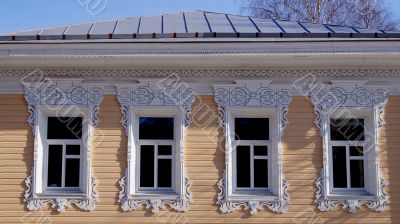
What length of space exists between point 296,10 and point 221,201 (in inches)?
446

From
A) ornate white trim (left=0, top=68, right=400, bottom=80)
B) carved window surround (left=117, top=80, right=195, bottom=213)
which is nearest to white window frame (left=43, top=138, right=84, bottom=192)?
carved window surround (left=117, top=80, right=195, bottom=213)

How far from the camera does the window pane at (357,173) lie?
342 inches

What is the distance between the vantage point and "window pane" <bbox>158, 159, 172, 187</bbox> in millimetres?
8703

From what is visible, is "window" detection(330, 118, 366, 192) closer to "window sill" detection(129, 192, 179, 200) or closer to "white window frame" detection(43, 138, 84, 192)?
"window sill" detection(129, 192, 179, 200)

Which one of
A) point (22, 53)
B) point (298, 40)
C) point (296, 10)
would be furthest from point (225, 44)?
point (296, 10)

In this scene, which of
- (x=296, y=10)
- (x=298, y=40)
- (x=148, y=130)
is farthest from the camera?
(x=296, y=10)

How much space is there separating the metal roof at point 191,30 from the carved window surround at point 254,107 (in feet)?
2.88

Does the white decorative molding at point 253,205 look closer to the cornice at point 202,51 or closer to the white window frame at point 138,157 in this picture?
the white window frame at point 138,157

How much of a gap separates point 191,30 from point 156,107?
1.54 metres

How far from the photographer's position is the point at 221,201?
8414mm

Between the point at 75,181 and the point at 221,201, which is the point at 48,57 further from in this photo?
the point at 221,201

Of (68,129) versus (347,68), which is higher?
(347,68)

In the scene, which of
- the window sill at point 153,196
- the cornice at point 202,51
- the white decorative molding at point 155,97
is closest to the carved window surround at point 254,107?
the white decorative molding at point 155,97

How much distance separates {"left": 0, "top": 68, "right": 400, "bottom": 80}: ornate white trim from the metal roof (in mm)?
570
